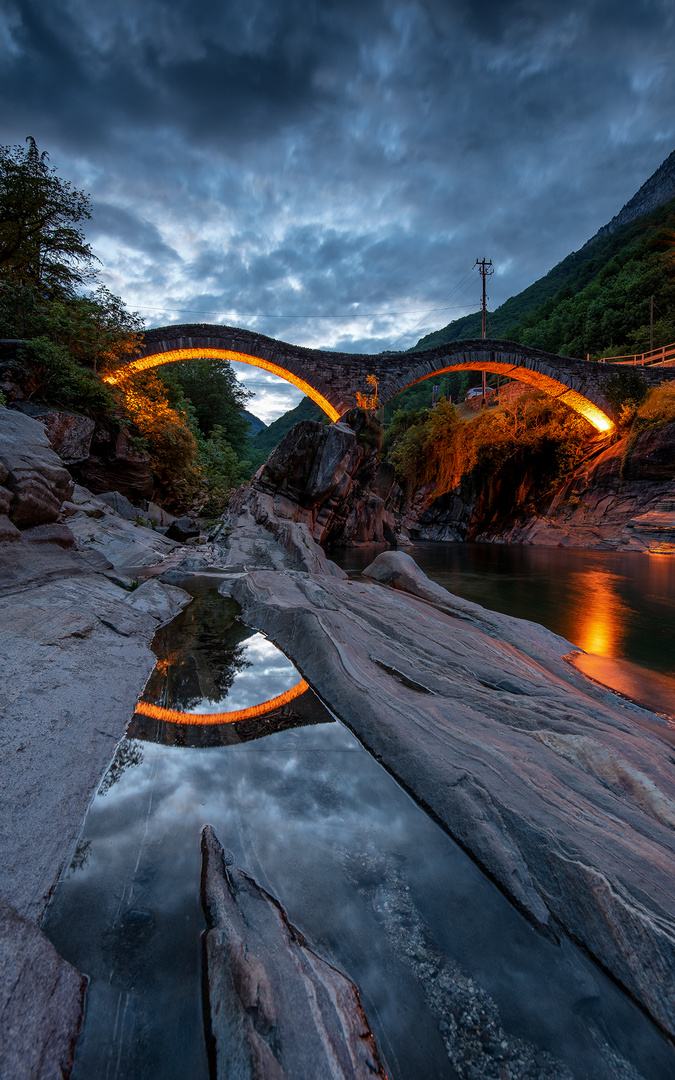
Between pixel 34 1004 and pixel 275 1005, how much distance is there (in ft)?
2.15

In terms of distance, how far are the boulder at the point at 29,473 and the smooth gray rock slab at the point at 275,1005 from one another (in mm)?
5017

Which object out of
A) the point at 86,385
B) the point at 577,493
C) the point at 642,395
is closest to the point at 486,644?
the point at 86,385

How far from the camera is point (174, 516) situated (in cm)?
1399

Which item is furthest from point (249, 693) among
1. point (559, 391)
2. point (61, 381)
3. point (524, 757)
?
point (559, 391)

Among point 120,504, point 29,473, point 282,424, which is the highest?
point 282,424

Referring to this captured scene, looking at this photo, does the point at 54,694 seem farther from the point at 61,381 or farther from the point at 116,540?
the point at 61,381

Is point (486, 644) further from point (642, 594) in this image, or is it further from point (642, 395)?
point (642, 395)

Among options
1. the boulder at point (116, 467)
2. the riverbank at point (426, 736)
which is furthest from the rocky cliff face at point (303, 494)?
the riverbank at point (426, 736)

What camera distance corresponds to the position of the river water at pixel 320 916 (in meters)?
1.17

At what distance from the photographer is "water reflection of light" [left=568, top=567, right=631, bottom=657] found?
5941mm

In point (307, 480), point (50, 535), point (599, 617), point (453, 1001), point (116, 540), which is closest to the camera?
point (453, 1001)

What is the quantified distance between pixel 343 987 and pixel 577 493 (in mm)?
24859

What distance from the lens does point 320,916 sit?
158cm

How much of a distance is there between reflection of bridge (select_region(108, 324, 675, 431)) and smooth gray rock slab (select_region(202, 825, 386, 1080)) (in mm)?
19092
